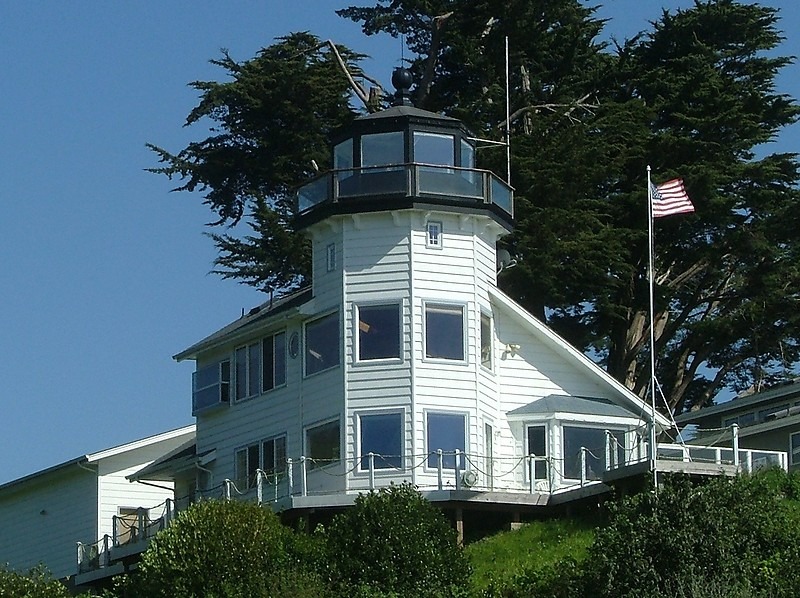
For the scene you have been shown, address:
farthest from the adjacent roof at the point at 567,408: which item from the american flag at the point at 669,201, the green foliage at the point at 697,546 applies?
the green foliage at the point at 697,546

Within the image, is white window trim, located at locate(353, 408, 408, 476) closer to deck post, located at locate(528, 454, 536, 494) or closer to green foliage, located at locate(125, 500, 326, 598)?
deck post, located at locate(528, 454, 536, 494)

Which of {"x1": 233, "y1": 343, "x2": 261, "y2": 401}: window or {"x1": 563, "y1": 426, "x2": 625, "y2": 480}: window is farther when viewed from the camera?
{"x1": 233, "y1": 343, "x2": 261, "y2": 401}: window

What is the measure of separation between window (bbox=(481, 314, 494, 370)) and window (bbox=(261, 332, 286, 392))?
478cm

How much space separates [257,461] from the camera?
45.8 m

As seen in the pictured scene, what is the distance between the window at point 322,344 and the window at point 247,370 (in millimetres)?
2564

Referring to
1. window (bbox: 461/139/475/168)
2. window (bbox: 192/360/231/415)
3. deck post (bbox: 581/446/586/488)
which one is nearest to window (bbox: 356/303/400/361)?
window (bbox: 461/139/475/168)

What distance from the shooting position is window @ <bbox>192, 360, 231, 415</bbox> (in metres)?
47.7

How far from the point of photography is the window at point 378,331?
4259cm

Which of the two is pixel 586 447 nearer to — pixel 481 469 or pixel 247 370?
pixel 481 469

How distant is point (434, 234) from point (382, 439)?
4740 mm

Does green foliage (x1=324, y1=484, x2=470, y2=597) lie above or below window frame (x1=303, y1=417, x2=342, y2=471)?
below

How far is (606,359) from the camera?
5862cm

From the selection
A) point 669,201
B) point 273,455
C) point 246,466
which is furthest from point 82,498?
point 669,201

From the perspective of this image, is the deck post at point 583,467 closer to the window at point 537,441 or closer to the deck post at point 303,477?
the window at point 537,441
